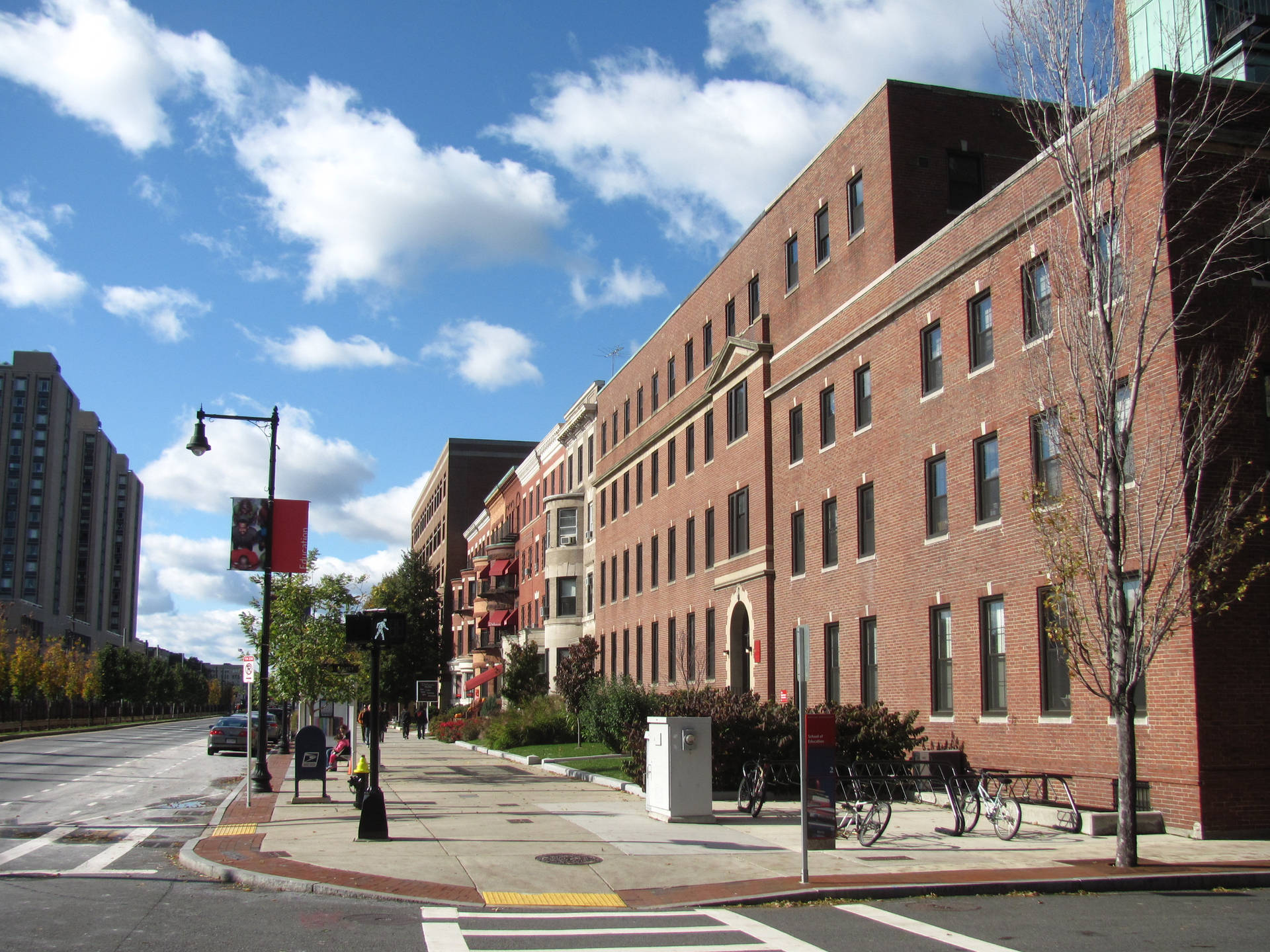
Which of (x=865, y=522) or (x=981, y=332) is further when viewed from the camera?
(x=865, y=522)

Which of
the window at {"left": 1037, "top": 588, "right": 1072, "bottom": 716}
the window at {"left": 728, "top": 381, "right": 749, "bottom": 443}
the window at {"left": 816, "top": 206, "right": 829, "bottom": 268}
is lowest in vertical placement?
the window at {"left": 1037, "top": 588, "right": 1072, "bottom": 716}

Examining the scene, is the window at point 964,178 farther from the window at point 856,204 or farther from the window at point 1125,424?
the window at point 1125,424

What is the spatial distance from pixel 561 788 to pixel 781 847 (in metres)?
9.93

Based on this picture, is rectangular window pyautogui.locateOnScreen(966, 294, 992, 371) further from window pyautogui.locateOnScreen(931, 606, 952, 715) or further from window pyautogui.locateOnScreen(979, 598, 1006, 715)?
window pyautogui.locateOnScreen(931, 606, 952, 715)

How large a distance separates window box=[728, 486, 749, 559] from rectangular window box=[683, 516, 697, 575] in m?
3.26

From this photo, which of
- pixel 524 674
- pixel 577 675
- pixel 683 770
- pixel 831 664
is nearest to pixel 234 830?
pixel 683 770

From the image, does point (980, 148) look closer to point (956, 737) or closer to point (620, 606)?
point (956, 737)

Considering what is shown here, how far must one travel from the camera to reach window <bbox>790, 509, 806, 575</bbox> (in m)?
30.0

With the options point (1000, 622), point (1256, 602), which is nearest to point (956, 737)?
point (1000, 622)

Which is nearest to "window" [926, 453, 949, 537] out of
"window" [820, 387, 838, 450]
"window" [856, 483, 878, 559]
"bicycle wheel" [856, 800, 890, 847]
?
"window" [856, 483, 878, 559]

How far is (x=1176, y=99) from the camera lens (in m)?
17.6

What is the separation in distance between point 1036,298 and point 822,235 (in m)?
10.8

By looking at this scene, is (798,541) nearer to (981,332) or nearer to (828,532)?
(828,532)

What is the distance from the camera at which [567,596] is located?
54875 mm
